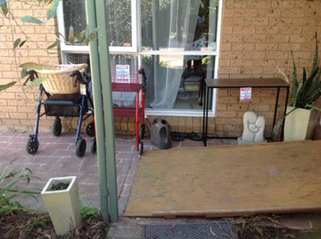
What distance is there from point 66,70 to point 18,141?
1374 millimetres

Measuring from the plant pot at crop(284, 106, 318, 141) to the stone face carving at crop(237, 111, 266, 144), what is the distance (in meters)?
0.31

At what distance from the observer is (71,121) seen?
13.7ft

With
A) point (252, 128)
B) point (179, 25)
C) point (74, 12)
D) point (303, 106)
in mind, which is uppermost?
point (74, 12)

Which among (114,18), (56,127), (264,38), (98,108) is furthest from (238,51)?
(56,127)

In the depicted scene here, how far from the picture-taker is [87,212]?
8.07 ft

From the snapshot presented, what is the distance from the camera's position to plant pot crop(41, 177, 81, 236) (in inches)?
82.0

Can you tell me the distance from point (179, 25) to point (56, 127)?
6.78ft

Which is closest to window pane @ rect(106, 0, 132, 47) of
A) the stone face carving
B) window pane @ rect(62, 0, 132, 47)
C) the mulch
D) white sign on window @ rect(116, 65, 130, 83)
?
window pane @ rect(62, 0, 132, 47)

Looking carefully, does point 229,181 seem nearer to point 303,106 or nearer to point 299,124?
point 299,124

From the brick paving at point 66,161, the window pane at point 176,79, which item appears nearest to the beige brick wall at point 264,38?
the window pane at point 176,79

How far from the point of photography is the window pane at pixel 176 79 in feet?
13.1

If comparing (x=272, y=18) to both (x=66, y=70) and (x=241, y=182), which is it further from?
(x=66, y=70)

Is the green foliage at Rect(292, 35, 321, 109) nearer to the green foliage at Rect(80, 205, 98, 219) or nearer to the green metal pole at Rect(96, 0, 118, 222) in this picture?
the green metal pole at Rect(96, 0, 118, 222)

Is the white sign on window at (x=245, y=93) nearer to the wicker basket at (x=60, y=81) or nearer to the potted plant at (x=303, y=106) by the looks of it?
the potted plant at (x=303, y=106)
